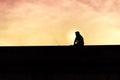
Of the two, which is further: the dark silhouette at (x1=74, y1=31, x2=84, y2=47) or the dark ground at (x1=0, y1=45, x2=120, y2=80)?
the dark silhouette at (x1=74, y1=31, x2=84, y2=47)

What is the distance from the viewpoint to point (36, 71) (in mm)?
17391

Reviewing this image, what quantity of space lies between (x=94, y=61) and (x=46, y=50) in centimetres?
262

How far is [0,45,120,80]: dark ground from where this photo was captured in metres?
17.0

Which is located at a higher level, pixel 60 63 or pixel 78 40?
pixel 78 40

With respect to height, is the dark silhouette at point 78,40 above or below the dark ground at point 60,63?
above

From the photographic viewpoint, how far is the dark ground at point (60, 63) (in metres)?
17.0

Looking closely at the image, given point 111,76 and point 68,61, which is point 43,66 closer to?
point 68,61

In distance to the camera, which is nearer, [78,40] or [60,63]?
[60,63]

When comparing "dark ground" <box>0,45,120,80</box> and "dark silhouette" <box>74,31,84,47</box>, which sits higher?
"dark silhouette" <box>74,31,84,47</box>

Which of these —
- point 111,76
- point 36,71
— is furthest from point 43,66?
point 111,76

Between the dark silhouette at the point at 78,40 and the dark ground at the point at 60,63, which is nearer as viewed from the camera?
the dark ground at the point at 60,63

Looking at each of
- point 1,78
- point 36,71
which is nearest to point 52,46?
point 36,71

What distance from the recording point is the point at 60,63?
56.6ft

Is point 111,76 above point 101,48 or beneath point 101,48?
beneath
